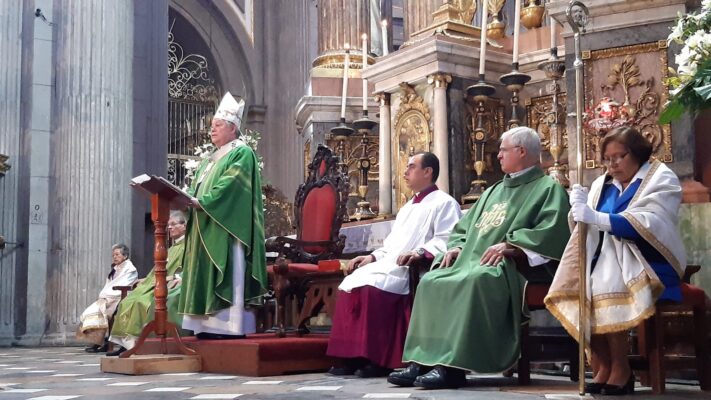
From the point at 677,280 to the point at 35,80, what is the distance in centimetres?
954

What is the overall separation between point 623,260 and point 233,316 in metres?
2.81

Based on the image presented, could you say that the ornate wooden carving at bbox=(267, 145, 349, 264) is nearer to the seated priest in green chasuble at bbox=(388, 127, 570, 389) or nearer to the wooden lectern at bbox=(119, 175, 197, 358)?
the wooden lectern at bbox=(119, 175, 197, 358)

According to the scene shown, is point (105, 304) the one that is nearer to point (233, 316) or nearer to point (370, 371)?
point (233, 316)

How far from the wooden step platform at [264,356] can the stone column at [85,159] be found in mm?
5790

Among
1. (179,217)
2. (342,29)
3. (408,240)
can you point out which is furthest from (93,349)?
(408,240)

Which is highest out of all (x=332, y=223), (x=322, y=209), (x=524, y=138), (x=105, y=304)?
(x=524, y=138)

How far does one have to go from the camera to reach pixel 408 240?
531cm

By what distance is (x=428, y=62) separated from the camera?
24.1 feet

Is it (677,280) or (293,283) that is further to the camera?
(293,283)

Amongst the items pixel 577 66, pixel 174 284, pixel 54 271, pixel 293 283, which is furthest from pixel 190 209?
pixel 54 271

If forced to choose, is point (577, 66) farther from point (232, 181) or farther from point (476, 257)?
point (232, 181)

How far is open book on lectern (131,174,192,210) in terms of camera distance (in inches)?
212

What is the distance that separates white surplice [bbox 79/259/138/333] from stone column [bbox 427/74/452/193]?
13.8 feet

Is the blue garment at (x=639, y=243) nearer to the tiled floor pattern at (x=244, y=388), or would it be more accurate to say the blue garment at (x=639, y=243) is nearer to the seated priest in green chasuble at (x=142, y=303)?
the tiled floor pattern at (x=244, y=388)
